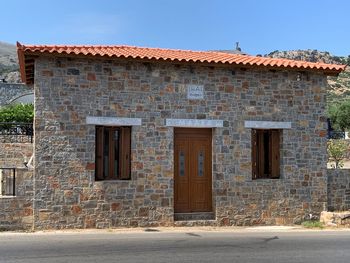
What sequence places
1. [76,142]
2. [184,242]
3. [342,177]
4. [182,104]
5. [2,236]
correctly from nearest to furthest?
[184,242]
[2,236]
[76,142]
[182,104]
[342,177]

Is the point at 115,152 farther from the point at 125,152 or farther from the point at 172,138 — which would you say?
the point at 172,138

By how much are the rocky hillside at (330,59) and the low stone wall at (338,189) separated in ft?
142

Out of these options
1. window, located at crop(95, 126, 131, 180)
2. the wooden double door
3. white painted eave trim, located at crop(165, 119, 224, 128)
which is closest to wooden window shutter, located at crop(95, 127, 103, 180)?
window, located at crop(95, 126, 131, 180)

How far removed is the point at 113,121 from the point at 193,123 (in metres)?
2.27

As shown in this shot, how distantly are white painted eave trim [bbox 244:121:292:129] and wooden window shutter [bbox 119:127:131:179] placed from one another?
3.46 meters

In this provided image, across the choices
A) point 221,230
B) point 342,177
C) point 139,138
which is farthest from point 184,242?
point 342,177

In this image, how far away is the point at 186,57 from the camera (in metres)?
14.7

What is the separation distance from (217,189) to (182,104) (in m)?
2.61

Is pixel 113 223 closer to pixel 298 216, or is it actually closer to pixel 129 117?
pixel 129 117

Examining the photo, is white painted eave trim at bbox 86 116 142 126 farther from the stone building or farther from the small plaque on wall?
the small plaque on wall

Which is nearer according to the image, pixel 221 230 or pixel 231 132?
pixel 221 230

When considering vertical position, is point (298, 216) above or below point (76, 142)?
below

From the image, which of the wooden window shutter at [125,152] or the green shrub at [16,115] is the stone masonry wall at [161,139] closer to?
the wooden window shutter at [125,152]

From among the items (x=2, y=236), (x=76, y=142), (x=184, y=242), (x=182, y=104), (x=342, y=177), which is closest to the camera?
(x=184, y=242)
